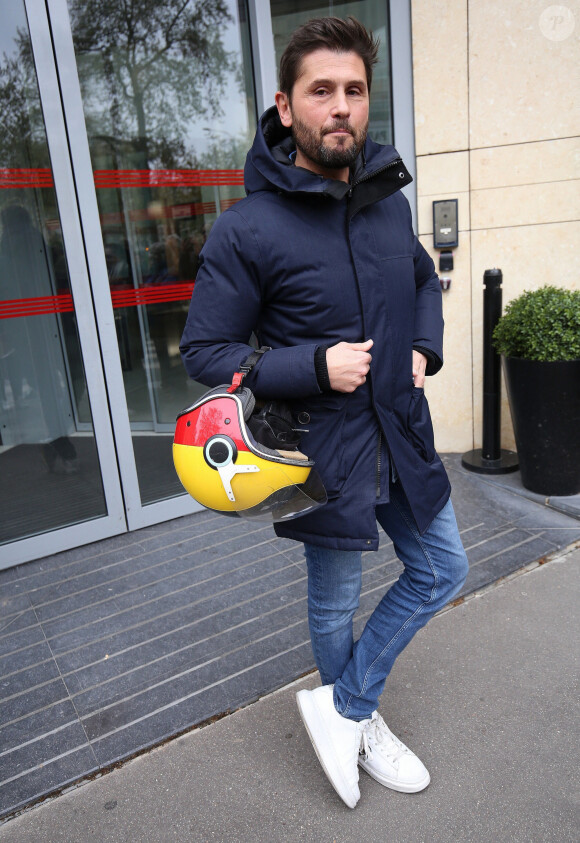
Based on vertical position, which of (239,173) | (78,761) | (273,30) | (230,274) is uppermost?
(273,30)

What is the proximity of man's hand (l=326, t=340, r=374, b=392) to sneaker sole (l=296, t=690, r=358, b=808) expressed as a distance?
1.07 meters

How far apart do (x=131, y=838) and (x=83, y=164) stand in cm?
322

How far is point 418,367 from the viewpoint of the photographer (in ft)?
6.73

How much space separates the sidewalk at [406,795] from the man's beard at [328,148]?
1.90 m

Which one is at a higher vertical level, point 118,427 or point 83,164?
point 83,164

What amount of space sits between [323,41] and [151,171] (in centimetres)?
258

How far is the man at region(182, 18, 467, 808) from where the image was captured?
1.78 metres

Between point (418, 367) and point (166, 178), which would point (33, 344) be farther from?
point (418, 367)

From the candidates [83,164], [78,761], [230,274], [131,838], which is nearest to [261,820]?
[131,838]

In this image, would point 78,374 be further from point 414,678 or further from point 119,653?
point 414,678

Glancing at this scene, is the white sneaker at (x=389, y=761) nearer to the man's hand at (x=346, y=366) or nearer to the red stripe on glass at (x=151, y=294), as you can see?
the man's hand at (x=346, y=366)

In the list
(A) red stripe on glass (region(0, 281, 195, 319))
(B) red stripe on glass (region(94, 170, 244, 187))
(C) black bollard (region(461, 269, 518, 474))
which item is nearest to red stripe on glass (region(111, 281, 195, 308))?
(A) red stripe on glass (region(0, 281, 195, 319))

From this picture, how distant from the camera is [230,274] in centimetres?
178

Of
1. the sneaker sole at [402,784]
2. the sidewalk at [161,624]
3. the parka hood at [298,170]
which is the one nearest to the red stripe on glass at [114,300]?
the sidewalk at [161,624]
